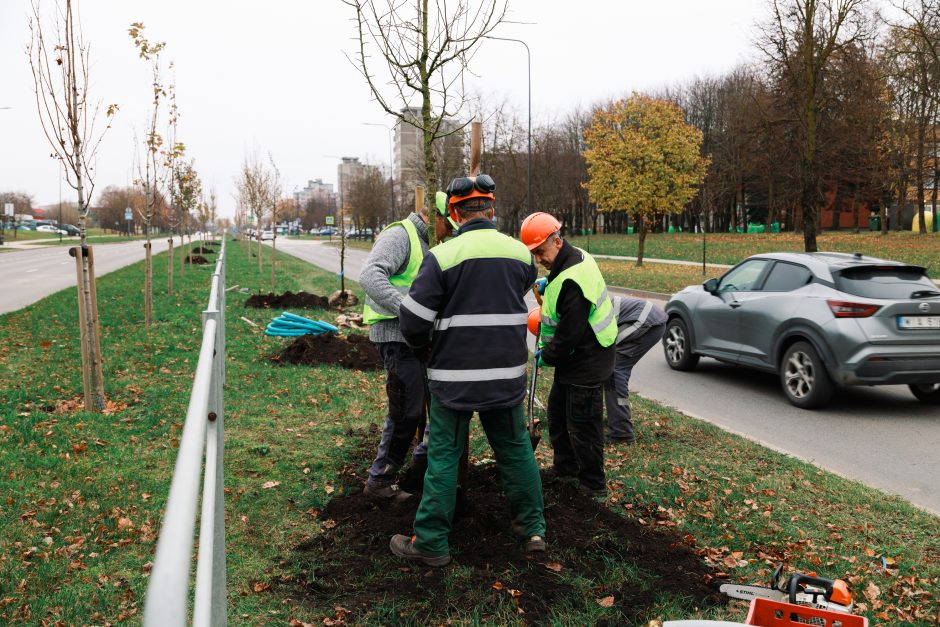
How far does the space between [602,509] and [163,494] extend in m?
2.91

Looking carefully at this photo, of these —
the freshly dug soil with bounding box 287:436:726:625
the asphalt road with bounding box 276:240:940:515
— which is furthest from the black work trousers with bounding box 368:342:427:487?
the asphalt road with bounding box 276:240:940:515

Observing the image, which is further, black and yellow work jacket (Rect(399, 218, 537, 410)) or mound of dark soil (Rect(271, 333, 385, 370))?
mound of dark soil (Rect(271, 333, 385, 370))

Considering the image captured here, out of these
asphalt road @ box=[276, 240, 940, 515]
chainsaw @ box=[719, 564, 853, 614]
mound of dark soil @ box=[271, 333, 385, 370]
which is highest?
chainsaw @ box=[719, 564, 853, 614]

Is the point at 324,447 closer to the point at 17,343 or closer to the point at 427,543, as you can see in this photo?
the point at 427,543

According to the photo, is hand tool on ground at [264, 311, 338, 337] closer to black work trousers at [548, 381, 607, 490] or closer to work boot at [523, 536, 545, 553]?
black work trousers at [548, 381, 607, 490]

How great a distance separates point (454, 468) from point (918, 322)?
597cm

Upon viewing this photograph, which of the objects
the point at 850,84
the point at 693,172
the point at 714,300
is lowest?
the point at 714,300

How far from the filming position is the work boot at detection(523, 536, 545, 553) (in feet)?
13.0

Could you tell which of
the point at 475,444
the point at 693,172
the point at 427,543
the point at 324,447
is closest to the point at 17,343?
the point at 324,447

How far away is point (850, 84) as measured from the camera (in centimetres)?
3928

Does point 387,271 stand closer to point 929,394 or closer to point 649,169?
point 929,394

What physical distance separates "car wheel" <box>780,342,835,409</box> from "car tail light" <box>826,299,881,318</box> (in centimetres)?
47

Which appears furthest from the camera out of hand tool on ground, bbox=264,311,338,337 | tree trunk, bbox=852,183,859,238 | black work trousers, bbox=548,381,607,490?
tree trunk, bbox=852,183,859,238

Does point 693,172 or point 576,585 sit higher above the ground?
point 693,172
